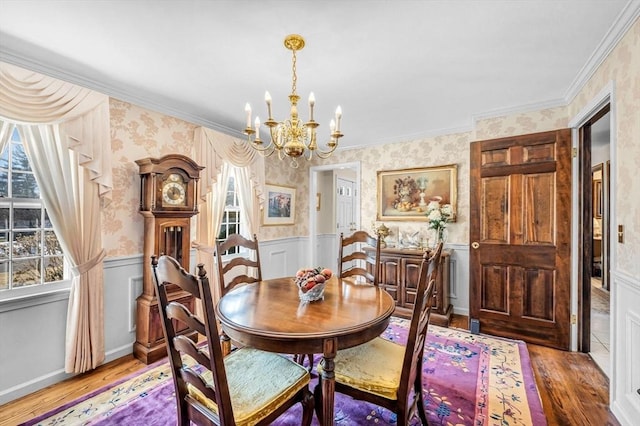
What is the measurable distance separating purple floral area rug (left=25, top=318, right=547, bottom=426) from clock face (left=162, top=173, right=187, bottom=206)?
4.77 feet

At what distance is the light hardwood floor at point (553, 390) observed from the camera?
1.91 m

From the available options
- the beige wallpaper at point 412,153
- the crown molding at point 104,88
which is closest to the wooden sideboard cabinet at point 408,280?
the beige wallpaper at point 412,153

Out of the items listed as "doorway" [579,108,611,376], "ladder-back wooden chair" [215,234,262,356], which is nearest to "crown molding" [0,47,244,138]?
"ladder-back wooden chair" [215,234,262,356]

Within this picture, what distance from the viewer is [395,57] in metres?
2.11

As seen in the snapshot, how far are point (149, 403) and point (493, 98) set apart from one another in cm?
386

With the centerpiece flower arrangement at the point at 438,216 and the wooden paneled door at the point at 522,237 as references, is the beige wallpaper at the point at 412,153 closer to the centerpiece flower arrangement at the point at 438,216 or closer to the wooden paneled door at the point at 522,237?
the centerpiece flower arrangement at the point at 438,216

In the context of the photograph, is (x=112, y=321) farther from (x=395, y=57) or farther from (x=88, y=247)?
(x=395, y=57)

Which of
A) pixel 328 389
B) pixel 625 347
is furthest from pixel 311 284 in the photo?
pixel 625 347

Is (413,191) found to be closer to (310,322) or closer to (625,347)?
(625,347)

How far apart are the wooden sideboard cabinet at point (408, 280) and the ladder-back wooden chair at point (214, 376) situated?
2408 mm

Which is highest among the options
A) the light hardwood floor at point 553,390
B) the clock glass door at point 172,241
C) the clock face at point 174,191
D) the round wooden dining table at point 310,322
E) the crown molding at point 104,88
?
the crown molding at point 104,88

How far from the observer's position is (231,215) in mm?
3961

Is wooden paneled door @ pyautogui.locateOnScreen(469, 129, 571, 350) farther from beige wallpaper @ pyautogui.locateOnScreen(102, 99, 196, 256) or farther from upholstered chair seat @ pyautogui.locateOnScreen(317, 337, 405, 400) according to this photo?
beige wallpaper @ pyautogui.locateOnScreen(102, 99, 196, 256)

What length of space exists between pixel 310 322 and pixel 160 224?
1.96 m
